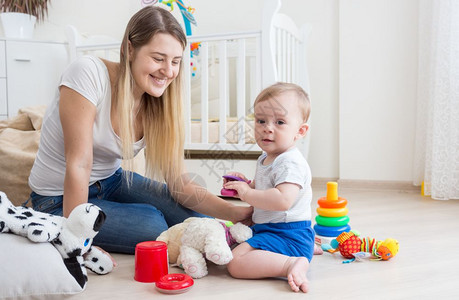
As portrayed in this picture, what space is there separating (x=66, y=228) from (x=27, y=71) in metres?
2.05

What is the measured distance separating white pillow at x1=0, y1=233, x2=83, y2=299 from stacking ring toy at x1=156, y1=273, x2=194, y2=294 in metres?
0.18

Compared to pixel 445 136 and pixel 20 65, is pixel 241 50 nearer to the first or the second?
pixel 445 136

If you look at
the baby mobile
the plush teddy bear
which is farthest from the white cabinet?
the plush teddy bear

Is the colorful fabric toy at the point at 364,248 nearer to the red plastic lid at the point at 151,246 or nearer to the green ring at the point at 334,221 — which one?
the green ring at the point at 334,221

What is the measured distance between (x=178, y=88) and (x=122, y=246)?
502 mm

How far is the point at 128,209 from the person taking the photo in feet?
4.39

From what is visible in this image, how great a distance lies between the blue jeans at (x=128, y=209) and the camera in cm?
129

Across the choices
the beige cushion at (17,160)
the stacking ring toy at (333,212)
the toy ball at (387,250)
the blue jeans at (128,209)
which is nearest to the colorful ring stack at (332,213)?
the stacking ring toy at (333,212)

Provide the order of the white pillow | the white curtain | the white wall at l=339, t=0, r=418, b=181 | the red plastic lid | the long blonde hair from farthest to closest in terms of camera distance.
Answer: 1. the white wall at l=339, t=0, r=418, b=181
2. the white curtain
3. the long blonde hair
4. the red plastic lid
5. the white pillow

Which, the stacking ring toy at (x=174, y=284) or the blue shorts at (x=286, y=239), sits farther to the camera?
the blue shorts at (x=286, y=239)

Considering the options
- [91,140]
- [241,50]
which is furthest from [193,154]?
[91,140]

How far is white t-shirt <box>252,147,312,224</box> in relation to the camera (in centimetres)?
111

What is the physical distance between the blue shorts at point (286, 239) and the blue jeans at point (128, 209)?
1.11 feet

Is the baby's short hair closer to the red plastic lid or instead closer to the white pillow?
the red plastic lid
